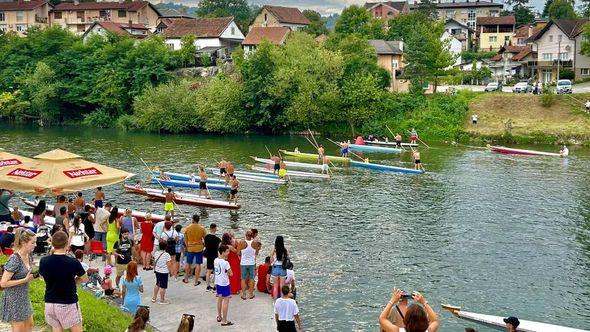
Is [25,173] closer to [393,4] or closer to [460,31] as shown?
[460,31]

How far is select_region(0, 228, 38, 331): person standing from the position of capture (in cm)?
1067

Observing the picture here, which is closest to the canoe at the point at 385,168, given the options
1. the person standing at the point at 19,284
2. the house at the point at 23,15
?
the person standing at the point at 19,284

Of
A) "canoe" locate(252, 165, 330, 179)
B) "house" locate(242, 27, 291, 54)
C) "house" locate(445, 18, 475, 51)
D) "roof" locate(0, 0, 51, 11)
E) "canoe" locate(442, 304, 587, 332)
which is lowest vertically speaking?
"canoe" locate(442, 304, 587, 332)

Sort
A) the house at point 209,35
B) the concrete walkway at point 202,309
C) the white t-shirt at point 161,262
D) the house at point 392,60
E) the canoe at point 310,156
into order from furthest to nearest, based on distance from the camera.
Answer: the house at point 209,35
the house at point 392,60
the canoe at point 310,156
the white t-shirt at point 161,262
the concrete walkway at point 202,309

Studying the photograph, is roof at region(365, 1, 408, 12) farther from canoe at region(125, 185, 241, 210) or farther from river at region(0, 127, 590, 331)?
canoe at region(125, 185, 241, 210)

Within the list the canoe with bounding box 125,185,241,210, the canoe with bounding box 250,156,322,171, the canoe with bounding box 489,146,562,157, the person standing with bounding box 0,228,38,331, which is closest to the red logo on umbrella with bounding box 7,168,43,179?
the person standing with bounding box 0,228,38,331

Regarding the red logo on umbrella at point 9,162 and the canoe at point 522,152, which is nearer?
the red logo on umbrella at point 9,162

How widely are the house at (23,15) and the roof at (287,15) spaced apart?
47314mm

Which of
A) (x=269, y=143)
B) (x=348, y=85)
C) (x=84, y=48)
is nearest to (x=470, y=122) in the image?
(x=348, y=85)

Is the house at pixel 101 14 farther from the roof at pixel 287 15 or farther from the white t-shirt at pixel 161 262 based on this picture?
the white t-shirt at pixel 161 262

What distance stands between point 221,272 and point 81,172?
24.9 ft

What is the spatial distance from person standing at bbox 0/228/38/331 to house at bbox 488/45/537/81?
298 feet

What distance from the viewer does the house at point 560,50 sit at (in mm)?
85812

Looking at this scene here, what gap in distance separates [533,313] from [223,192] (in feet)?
71.7
